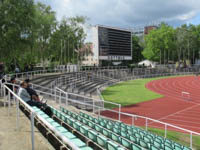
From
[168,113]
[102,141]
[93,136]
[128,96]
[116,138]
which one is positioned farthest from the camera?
[128,96]

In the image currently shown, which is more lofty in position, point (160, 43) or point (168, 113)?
point (160, 43)

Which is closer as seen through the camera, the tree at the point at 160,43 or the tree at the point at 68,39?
the tree at the point at 68,39

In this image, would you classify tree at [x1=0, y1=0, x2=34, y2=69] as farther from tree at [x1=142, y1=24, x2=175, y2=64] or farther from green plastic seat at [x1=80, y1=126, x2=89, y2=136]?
tree at [x1=142, y1=24, x2=175, y2=64]

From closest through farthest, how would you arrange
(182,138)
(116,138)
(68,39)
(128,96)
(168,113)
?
(116,138) → (182,138) → (168,113) → (128,96) → (68,39)

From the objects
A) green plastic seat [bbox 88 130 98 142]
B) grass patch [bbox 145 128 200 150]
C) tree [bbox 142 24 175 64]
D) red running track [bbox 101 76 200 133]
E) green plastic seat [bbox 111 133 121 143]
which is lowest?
red running track [bbox 101 76 200 133]

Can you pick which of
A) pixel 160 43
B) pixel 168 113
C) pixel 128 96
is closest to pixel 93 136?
pixel 168 113

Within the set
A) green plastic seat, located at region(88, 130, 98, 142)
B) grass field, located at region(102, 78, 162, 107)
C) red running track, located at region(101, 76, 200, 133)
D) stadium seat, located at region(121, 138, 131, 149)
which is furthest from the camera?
grass field, located at region(102, 78, 162, 107)

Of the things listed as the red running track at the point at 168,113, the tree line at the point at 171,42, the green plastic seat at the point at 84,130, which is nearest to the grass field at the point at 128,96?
the red running track at the point at 168,113

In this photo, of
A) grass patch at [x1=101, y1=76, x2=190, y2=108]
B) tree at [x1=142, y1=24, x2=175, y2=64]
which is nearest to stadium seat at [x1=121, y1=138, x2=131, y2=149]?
grass patch at [x1=101, y1=76, x2=190, y2=108]

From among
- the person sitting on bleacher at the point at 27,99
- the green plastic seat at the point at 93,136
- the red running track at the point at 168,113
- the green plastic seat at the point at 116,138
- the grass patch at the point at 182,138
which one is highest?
the person sitting on bleacher at the point at 27,99

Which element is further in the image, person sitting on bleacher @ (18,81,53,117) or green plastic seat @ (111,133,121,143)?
person sitting on bleacher @ (18,81,53,117)

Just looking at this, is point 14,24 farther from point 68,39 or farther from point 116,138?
point 68,39

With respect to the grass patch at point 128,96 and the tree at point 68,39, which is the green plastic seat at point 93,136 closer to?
the grass patch at point 128,96

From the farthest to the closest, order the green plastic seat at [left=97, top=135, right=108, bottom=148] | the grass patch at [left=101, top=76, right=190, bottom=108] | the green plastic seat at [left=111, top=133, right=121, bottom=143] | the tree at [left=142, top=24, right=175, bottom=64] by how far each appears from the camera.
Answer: the tree at [left=142, top=24, right=175, bottom=64], the grass patch at [left=101, top=76, right=190, bottom=108], the green plastic seat at [left=111, top=133, right=121, bottom=143], the green plastic seat at [left=97, top=135, right=108, bottom=148]
